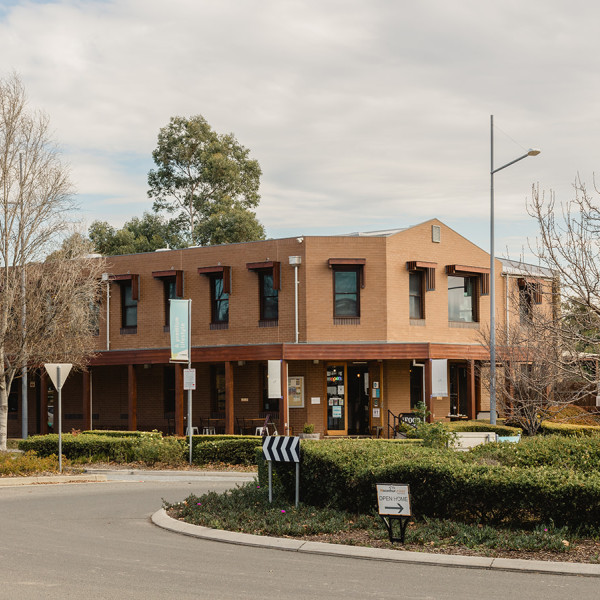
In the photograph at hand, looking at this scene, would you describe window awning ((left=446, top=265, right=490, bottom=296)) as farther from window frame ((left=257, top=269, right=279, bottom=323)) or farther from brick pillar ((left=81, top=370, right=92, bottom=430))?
brick pillar ((left=81, top=370, right=92, bottom=430))

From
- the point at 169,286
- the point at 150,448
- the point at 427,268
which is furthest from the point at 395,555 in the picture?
the point at 169,286

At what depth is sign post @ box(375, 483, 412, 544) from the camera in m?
11.5

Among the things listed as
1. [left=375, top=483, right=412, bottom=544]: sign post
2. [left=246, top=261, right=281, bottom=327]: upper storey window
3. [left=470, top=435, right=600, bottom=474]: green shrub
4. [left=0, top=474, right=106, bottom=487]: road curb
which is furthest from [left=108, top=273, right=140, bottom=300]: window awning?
[left=375, top=483, right=412, bottom=544]: sign post

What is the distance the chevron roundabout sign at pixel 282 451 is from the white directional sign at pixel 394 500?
8.94 feet

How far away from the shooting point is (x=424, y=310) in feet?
114

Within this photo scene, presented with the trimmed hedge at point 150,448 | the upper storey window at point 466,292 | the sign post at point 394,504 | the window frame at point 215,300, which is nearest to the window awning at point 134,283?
the window frame at point 215,300

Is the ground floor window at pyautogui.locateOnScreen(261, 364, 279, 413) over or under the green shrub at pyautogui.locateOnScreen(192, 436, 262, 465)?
over

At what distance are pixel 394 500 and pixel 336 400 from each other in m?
22.7

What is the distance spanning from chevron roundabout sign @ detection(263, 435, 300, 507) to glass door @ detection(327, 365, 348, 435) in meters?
19.5

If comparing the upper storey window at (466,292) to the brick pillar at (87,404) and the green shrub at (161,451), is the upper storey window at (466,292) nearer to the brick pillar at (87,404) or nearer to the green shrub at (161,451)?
the green shrub at (161,451)

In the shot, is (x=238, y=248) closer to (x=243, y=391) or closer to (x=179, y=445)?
(x=243, y=391)

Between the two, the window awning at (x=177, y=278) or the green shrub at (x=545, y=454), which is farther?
the window awning at (x=177, y=278)

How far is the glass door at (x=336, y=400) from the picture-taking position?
3403 cm

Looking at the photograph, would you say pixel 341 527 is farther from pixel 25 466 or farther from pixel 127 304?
pixel 127 304
